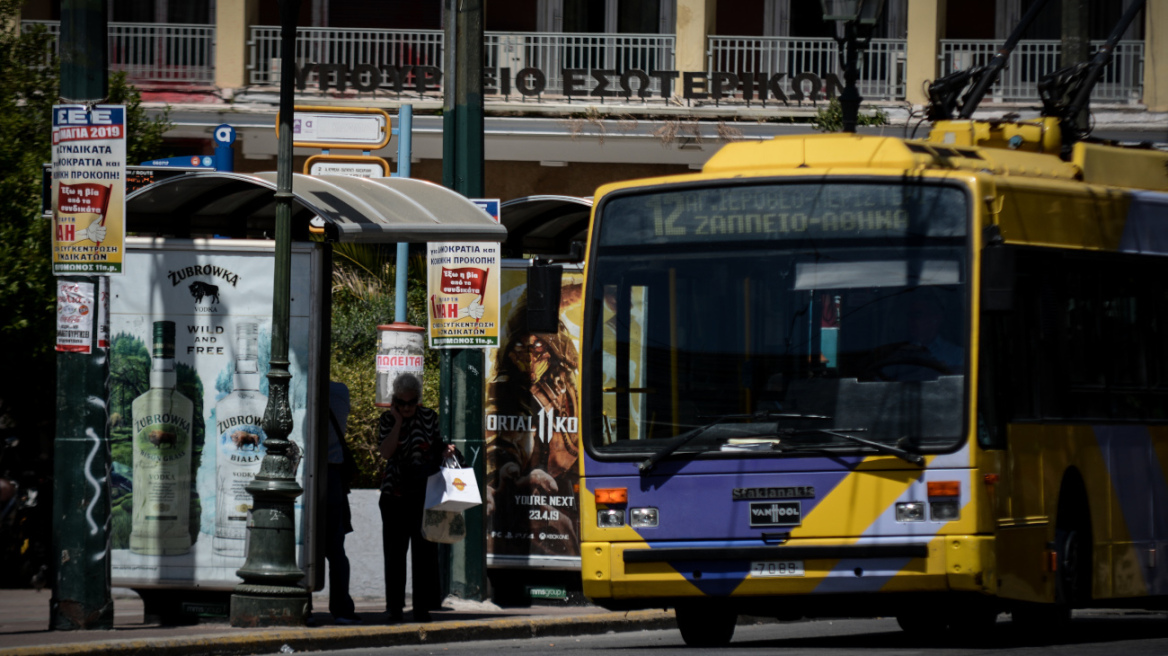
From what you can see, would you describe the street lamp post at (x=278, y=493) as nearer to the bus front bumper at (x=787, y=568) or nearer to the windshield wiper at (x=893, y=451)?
the bus front bumper at (x=787, y=568)

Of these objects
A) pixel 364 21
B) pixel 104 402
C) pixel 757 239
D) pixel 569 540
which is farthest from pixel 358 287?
pixel 757 239

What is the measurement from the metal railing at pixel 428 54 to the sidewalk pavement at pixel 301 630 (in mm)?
12593

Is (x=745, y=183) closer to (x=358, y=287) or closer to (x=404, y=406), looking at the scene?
(x=404, y=406)

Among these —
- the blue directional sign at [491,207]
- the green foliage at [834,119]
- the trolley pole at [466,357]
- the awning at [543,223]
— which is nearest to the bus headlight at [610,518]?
the trolley pole at [466,357]

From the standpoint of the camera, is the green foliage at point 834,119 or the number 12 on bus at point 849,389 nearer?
the number 12 on bus at point 849,389

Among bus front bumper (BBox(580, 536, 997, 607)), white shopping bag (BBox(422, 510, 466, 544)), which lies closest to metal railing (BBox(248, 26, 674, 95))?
white shopping bag (BBox(422, 510, 466, 544))

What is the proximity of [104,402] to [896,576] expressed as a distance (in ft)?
16.7

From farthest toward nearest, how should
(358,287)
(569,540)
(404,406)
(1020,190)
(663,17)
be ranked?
(663,17) < (358,287) < (569,540) < (404,406) < (1020,190)

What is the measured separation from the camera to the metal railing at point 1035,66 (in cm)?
2569

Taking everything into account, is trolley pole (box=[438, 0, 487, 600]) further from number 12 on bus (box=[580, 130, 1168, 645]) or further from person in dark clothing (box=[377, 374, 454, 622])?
number 12 on bus (box=[580, 130, 1168, 645])

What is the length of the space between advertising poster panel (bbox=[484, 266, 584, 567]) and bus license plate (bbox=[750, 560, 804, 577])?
4.01m

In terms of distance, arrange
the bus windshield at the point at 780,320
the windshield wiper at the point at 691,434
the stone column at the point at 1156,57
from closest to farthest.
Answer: the bus windshield at the point at 780,320
the windshield wiper at the point at 691,434
the stone column at the point at 1156,57

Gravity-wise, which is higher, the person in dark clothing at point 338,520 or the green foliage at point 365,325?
the green foliage at point 365,325

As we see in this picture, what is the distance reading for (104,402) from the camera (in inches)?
426
